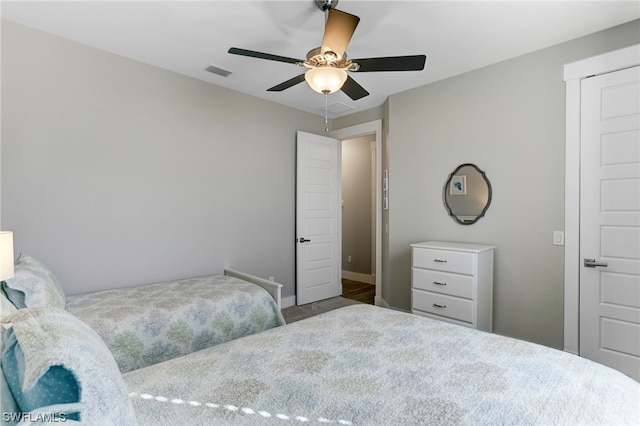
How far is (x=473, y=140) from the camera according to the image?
10.4ft

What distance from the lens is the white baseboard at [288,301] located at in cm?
414

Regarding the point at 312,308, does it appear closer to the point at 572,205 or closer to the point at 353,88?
the point at 353,88

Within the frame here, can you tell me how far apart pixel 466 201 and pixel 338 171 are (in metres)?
1.97

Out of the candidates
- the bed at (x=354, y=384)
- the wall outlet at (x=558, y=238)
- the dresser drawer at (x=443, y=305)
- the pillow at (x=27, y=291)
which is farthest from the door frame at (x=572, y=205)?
the pillow at (x=27, y=291)

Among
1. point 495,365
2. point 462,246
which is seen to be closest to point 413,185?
point 462,246

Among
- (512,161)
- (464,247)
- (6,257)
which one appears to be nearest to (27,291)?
(6,257)

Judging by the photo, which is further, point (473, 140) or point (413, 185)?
point (413, 185)

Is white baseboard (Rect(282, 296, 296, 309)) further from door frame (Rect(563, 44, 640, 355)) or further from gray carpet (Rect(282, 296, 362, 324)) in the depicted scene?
door frame (Rect(563, 44, 640, 355))

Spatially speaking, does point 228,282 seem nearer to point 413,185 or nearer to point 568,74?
point 413,185

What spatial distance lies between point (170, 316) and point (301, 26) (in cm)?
234

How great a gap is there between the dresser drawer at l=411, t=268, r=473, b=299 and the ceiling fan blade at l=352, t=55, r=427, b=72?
1816mm

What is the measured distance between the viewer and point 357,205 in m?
5.89

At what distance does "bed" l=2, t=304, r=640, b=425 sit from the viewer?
876 millimetres

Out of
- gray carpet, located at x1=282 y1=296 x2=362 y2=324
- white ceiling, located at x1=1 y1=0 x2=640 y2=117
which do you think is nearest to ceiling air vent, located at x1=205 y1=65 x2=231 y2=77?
white ceiling, located at x1=1 y1=0 x2=640 y2=117
